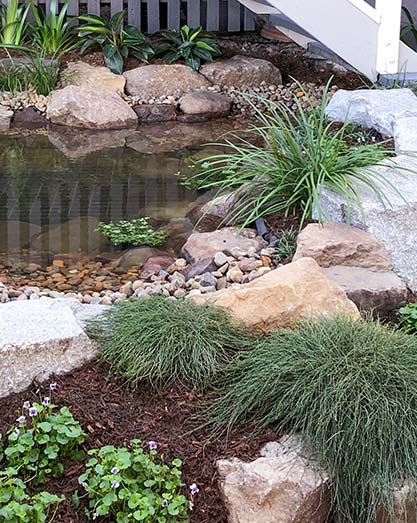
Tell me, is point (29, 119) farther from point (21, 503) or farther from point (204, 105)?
point (21, 503)

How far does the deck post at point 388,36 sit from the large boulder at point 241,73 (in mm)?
1840

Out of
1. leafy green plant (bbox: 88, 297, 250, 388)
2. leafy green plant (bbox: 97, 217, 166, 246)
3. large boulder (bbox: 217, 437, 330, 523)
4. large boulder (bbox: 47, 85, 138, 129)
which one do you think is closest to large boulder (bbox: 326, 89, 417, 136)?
leafy green plant (bbox: 97, 217, 166, 246)

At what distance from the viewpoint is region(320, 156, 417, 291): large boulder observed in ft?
14.4

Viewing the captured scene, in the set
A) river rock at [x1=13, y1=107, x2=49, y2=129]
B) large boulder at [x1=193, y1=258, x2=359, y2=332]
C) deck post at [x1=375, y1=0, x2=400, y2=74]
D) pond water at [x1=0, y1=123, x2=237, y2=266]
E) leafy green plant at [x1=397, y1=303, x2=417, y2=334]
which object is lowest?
pond water at [x1=0, y1=123, x2=237, y2=266]

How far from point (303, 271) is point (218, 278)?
0.97 meters

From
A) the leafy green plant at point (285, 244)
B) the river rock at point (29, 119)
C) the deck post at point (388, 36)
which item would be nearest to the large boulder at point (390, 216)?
the leafy green plant at point (285, 244)

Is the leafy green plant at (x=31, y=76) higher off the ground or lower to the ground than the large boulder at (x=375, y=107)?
lower

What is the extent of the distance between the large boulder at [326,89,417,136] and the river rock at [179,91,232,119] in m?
1.97

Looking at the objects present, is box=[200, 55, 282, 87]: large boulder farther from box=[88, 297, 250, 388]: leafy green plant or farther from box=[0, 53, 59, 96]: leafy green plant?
box=[88, 297, 250, 388]: leafy green plant

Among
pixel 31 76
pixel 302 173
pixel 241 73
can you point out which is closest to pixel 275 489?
pixel 302 173

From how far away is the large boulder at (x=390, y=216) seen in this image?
172 inches

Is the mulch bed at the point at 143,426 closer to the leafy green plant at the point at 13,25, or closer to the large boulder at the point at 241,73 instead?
the large boulder at the point at 241,73

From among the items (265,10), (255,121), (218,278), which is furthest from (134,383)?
(265,10)

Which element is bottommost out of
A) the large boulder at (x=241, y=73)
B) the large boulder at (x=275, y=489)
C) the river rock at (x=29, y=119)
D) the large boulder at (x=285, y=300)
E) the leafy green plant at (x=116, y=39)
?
the river rock at (x=29, y=119)
